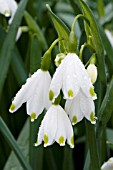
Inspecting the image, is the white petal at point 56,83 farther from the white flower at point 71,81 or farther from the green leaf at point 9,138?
the green leaf at point 9,138

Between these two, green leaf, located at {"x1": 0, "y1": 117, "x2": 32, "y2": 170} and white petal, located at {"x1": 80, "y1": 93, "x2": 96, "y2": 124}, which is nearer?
white petal, located at {"x1": 80, "y1": 93, "x2": 96, "y2": 124}

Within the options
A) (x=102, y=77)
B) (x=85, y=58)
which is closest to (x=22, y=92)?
(x=102, y=77)

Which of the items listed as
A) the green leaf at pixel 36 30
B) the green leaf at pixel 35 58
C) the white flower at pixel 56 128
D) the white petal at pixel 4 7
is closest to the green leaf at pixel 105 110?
the white flower at pixel 56 128

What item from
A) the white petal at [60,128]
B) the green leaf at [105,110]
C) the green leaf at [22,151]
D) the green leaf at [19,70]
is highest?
the green leaf at [19,70]

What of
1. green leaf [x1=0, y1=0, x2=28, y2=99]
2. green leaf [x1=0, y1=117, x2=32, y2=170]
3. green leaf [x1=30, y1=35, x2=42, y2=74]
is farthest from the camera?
green leaf [x1=0, y1=0, x2=28, y2=99]

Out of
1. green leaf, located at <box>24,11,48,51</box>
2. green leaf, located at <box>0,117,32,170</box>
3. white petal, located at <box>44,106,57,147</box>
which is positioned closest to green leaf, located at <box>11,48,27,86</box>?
green leaf, located at <box>24,11,48,51</box>

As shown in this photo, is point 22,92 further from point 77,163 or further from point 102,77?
point 77,163

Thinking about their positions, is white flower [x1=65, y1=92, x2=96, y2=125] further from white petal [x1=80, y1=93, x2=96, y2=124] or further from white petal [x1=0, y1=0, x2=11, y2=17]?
white petal [x1=0, y1=0, x2=11, y2=17]
